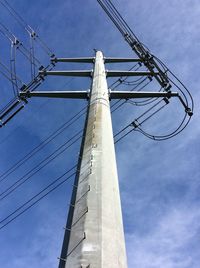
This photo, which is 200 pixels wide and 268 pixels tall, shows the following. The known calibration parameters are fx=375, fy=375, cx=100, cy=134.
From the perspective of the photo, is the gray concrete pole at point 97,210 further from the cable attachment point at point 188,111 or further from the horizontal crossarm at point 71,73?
the horizontal crossarm at point 71,73

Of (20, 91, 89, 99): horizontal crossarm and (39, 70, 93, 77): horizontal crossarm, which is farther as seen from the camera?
(39, 70, 93, 77): horizontal crossarm

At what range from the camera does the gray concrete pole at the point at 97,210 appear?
21.1 ft

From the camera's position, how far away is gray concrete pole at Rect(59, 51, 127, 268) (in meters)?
6.44

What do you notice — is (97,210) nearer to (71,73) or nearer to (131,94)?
(131,94)

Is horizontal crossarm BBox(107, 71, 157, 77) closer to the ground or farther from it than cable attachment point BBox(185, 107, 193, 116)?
farther from it

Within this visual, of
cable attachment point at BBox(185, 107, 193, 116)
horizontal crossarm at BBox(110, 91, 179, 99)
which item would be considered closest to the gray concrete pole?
horizontal crossarm at BBox(110, 91, 179, 99)

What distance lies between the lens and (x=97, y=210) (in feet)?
23.9

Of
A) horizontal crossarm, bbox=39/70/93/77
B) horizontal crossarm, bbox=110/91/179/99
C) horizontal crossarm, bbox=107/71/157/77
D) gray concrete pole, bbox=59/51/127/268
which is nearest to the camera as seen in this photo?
gray concrete pole, bbox=59/51/127/268

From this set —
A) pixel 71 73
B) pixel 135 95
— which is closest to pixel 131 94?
pixel 135 95

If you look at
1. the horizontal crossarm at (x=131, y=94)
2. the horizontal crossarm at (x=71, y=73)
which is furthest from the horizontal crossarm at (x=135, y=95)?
the horizontal crossarm at (x=71, y=73)

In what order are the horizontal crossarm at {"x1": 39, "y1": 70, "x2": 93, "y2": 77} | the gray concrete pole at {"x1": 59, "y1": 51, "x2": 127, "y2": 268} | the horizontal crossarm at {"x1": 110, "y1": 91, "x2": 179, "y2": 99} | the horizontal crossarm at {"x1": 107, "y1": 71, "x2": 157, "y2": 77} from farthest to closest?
the horizontal crossarm at {"x1": 39, "y1": 70, "x2": 93, "y2": 77}
the horizontal crossarm at {"x1": 107, "y1": 71, "x2": 157, "y2": 77}
the horizontal crossarm at {"x1": 110, "y1": 91, "x2": 179, "y2": 99}
the gray concrete pole at {"x1": 59, "y1": 51, "x2": 127, "y2": 268}

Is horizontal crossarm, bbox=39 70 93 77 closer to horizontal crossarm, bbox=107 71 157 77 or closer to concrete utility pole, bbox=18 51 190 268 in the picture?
horizontal crossarm, bbox=107 71 157 77

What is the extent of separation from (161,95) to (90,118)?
13.1 ft

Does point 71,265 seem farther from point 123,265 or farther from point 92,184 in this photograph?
point 92,184
